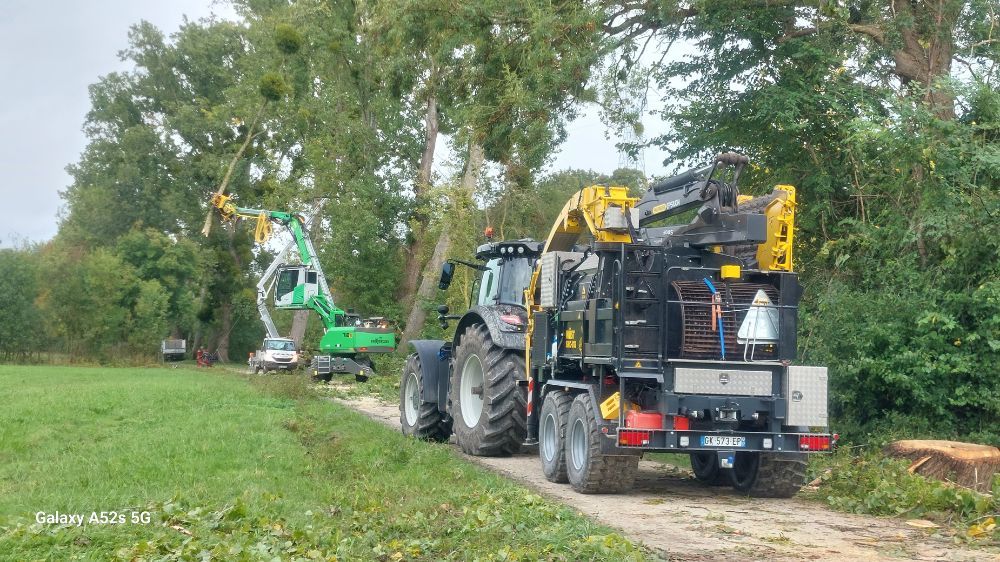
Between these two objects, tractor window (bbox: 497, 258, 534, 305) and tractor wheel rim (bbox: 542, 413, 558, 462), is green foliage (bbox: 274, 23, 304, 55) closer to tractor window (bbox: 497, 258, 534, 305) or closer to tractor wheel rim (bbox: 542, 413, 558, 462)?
tractor window (bbox: 497, 258, 534, 305)

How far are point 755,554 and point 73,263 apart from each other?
49.7m

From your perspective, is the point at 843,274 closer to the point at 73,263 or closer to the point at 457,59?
the point at 457,59

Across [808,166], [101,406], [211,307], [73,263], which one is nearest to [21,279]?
[73,263]

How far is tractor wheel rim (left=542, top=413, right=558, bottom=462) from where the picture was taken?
11898 mm

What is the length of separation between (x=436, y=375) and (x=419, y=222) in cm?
2618

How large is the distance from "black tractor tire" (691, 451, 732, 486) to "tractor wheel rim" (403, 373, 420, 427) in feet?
18.2

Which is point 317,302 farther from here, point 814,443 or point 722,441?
point 814,443

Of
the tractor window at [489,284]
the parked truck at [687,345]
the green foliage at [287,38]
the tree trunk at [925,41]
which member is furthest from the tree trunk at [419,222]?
the parked truck at [687,345]

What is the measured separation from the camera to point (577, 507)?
9883 mm

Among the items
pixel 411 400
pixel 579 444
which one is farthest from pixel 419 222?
pixel 579 444

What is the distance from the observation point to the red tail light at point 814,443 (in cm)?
1058

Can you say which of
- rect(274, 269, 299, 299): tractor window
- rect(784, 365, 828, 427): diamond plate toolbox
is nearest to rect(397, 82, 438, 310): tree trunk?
rect(274, 269, 299, 299): tractor window

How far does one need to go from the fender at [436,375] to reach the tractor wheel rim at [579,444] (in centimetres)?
492

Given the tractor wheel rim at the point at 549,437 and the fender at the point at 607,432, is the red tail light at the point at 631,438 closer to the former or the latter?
the fender at the point at 607,432
